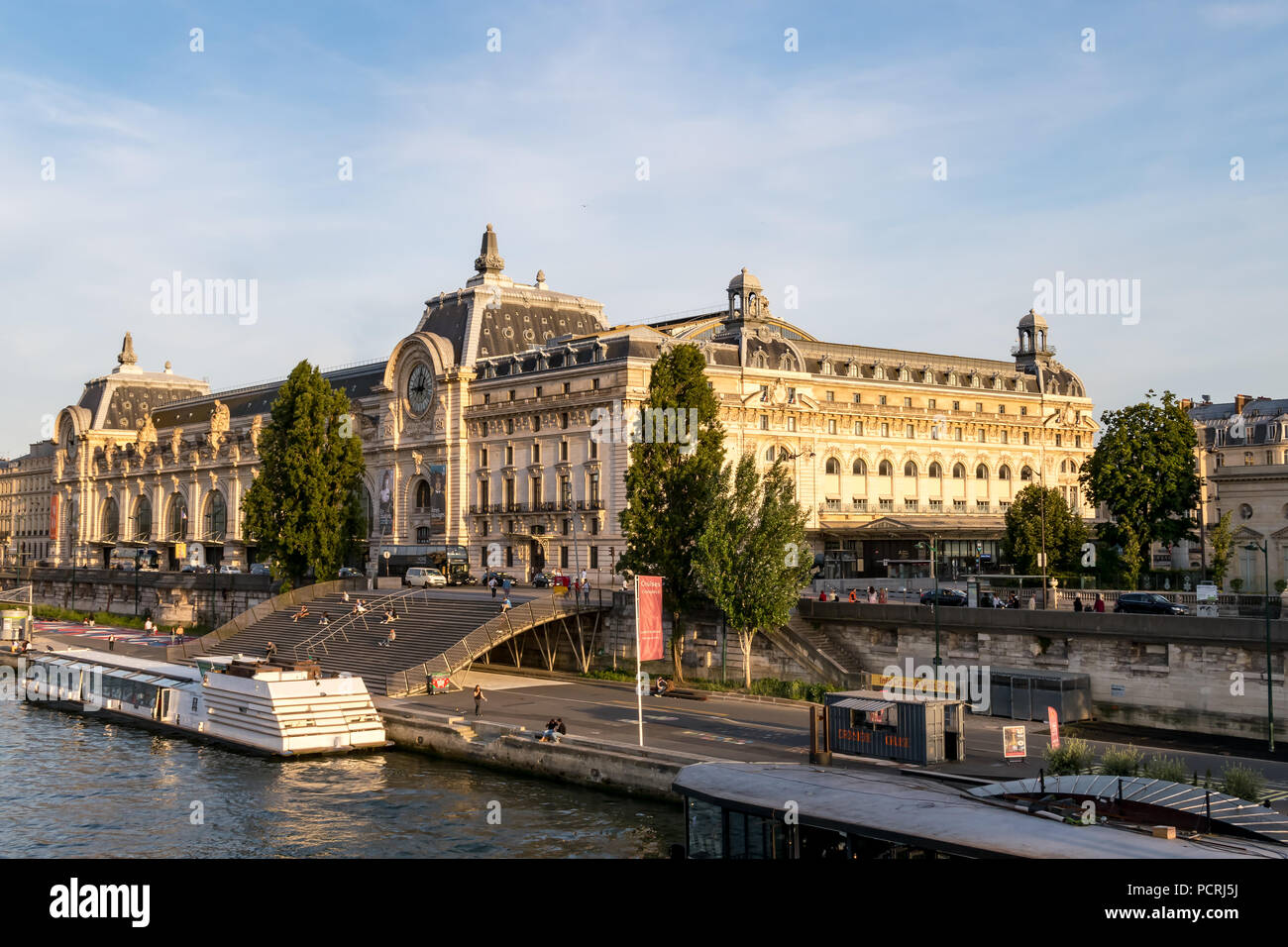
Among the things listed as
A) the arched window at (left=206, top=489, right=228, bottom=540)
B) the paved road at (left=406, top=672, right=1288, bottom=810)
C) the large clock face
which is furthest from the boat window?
the arched window at (left=206, top=489, right=228, bottom=540)

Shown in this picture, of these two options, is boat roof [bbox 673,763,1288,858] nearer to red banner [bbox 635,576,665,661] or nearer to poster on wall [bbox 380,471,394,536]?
red banner [bbox 635,576,665,661]

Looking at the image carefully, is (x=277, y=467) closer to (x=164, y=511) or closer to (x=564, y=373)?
(x=564, y=373)

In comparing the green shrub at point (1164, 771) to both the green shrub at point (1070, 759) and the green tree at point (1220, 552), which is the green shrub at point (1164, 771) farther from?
the green tree at point (1220, 552)

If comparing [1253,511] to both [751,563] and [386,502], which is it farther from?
[386,502]

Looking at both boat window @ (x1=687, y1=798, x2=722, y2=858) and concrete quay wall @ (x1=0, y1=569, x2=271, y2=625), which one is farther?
concrete quay wall @ (x1=0, y1=569, x2=271, y2=625)

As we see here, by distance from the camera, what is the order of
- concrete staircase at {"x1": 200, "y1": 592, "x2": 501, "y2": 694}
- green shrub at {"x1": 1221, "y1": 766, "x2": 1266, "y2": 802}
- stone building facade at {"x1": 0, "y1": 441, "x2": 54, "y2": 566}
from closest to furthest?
green shrub at {"x1": 1221, "y1": 766, "x2": 1266, "y2": 802} → concrete staircase at {"x1": 200, "y1": 592, "x2": 501, "y2": 694} → stone building facade at {"x1": 0, "y1": 441, "x2": 54, "y2": 566}

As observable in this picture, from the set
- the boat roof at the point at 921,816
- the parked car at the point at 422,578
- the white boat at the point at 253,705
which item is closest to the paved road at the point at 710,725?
the white boat at the point at 253,705

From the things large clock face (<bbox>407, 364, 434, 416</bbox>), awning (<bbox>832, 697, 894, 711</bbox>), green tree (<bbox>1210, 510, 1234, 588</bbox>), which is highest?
large clock face (<bbox>407, 364, 434, 416</bbox>)

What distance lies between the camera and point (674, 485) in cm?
5762

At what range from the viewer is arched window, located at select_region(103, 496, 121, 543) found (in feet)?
491

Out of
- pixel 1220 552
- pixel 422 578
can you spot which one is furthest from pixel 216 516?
pixel 1220 552

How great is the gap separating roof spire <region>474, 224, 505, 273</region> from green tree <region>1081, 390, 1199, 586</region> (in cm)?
5928

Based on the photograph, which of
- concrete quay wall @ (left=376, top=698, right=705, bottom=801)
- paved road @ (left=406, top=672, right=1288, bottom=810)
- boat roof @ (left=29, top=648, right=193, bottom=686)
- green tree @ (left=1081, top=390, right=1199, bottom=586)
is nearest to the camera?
paved road @ (left=406, top=672, right=1288, bottom=810)
